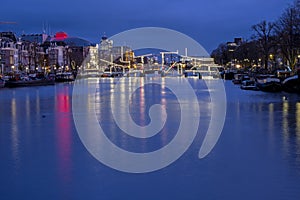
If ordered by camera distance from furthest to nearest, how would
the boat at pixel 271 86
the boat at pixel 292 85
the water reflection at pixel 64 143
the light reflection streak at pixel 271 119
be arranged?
the boat at pixel 271 86 → the boat at pixel 292 85 → the light reflection streak at pixel 271 119 → the water reflection at pixel 64 143

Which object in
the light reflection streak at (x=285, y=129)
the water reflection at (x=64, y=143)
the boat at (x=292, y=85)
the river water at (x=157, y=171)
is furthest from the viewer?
the boat at (x=292, y=85)

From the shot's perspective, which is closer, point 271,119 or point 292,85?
point 271,119

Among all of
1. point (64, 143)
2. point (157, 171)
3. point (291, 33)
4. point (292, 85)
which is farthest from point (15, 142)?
point (291, 33)

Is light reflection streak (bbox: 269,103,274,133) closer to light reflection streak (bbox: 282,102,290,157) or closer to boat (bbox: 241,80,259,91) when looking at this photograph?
light reflection streak (bbox: 282,102,290,157)

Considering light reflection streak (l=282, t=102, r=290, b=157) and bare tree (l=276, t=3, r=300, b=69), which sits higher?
bare tree (l=276, t=3, r=300, b=69)

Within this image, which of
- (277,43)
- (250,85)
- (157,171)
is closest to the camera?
(157,171)

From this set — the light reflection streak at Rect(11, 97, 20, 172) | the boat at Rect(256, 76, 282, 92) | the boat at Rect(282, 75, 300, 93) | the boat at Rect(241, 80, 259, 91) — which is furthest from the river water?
the boat at Rect(241, 80, 259, 91)

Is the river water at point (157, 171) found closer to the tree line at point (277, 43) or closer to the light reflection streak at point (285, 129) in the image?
the light reflection streak at point (285, 129)

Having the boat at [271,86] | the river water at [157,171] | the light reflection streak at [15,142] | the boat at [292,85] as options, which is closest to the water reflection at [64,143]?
the river water at [157,171]

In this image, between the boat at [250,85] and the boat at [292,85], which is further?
the boat at [250,85]

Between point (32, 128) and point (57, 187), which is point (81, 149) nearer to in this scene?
point (57, 187)

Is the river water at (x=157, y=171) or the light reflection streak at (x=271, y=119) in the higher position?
the light reflection streak at (x=271, y=119)

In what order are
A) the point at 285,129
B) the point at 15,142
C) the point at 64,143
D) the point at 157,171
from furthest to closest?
the point at 285,129 → the point at 15,142 → the point at 64,143 → the point at 157,171

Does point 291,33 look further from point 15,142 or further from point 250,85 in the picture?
point 15,142
